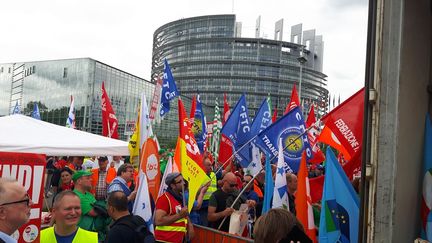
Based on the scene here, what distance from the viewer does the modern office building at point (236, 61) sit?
4316 inches

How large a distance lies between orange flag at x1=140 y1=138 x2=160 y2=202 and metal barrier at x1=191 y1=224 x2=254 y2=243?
1.02 metres

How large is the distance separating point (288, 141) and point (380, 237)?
4.72m

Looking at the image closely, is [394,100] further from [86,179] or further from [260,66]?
[260,66]

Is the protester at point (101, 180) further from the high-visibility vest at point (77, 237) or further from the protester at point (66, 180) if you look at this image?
the high-visibility vest at point (77, 237)

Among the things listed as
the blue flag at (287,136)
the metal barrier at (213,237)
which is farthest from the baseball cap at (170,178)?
the blue flag at (287,136)

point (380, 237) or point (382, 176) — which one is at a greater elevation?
point (382, 176)

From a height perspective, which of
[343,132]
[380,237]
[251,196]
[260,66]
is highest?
[260,66]

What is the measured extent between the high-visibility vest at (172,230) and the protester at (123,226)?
124 cm

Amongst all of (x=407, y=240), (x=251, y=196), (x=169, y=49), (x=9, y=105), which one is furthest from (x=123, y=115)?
(x=169, y=49)

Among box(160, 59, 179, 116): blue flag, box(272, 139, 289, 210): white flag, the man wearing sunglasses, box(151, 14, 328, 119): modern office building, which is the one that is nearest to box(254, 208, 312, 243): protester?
the man wearing sunglasses

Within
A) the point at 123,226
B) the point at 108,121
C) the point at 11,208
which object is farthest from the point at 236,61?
the point at 11,208

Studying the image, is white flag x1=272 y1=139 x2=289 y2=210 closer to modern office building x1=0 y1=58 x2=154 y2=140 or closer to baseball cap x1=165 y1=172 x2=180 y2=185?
baseball cap x1=165 y1=172 x2=180 y2=185

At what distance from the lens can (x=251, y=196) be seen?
745 centimetres

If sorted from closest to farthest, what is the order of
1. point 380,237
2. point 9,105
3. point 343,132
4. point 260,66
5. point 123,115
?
point 380,237, point 343,132, point 123,115, point 9,105, point 260,66
